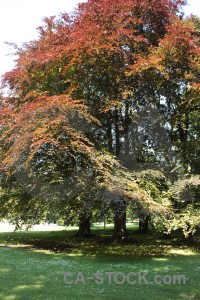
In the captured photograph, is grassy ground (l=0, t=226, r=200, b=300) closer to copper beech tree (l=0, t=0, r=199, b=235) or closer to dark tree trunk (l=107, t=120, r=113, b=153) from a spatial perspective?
copper beech tree (l=0, t=0, r=199, b=235)

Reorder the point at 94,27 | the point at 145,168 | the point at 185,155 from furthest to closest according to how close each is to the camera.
Answer: the point at 185,155 → the point at 145,168 → the point at 94,27

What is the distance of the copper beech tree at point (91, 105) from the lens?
9172mm

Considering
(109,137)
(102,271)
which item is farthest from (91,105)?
(102,271)

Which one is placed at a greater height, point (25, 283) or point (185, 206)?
point (185, 206)

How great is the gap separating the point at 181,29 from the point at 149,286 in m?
9.11

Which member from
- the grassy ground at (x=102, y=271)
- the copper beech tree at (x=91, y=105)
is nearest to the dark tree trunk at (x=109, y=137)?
the copper beech tree at (x=91, y=105)

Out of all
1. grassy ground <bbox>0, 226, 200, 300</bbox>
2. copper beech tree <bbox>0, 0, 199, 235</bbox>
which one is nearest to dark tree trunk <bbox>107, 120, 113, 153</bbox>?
copper beech tree <bbox>0, 0, 199, 235</bbox>

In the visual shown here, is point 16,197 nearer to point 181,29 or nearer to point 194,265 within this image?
point 194,265

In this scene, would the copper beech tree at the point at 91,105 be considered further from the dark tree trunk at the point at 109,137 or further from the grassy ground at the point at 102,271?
the grassy ground at the point at 102,271

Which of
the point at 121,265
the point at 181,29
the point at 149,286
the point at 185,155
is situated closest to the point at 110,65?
the point at 181,29

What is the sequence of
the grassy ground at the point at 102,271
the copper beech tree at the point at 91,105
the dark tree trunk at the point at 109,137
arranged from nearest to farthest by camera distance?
the grassy ground at the point at 102,271 → the copper beech tree at the point at 91,105 → the dark tree trunk at the point at 109,137

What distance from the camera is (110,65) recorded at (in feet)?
36.4

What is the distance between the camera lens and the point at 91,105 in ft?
38.2

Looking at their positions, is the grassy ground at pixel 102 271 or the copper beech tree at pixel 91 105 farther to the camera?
→ the copper beech tree at pixel 91 105
